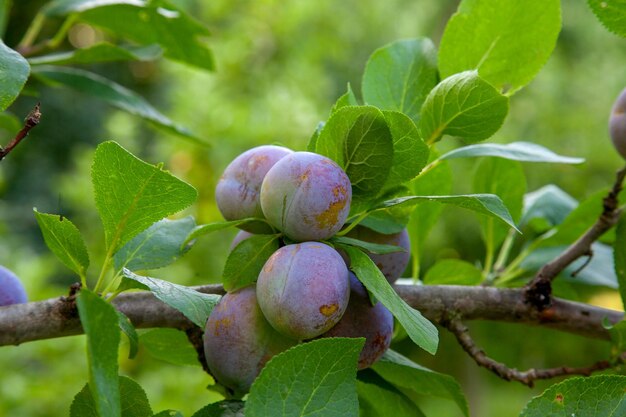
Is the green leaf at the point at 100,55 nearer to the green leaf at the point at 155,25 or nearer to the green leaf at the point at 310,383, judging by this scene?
the green leaf at the point at 155,25

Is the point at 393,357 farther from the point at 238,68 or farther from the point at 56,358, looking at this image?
the point at 238,68

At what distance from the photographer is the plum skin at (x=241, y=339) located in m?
0.40

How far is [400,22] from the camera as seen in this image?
18.0ft

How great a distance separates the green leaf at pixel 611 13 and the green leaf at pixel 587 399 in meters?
0.23

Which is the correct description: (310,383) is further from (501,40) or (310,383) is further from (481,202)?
(501,40)

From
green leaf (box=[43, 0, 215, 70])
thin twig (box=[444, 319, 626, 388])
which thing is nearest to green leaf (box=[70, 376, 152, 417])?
thin twig (box=[444, 319, 626, 388])

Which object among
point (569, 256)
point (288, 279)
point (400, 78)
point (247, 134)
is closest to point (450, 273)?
point (569, 256)

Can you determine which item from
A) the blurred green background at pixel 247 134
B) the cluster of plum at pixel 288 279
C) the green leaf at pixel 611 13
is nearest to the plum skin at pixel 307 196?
the cluster of plum at pixel 288 279

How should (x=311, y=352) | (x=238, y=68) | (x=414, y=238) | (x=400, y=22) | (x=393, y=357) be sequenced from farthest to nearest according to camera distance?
(x=400, y=22)
(x=238, y=68)
(x=414, y=238)
(x=393, y=357)
(x=311, y=352)

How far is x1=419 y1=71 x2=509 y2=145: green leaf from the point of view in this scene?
1.44 feet

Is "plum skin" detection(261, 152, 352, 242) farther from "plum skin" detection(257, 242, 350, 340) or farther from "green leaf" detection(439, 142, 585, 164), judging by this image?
"green leaf" detection(439, 142, 585, 164)

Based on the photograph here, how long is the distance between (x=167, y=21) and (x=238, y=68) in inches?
117

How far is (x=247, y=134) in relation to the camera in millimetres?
2943

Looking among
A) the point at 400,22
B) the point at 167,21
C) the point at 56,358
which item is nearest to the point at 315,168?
the point at 167,21
